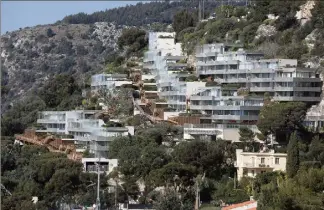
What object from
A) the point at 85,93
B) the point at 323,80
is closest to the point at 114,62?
the point at 85,93

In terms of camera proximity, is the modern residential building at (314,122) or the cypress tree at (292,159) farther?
the modern residential building at (314,122)

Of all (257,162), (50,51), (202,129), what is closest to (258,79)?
(202,129)

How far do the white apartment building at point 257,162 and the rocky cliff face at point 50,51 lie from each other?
5389 cm

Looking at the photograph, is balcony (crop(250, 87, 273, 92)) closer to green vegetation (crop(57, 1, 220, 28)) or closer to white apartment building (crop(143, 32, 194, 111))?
white apartment building (crop(143, 32, 194, 111))

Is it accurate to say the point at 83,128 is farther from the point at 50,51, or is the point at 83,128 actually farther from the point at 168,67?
the point at 50,51

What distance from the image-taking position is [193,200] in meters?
39.5

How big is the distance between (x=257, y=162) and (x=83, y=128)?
12.8 m

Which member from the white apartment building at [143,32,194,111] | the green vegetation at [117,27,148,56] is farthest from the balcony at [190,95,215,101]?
the green vegetation at [117,27,148,56]

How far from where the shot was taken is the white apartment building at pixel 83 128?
158 feet

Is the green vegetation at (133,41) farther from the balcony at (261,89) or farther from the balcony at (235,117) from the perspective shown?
the balcony at (235,117)

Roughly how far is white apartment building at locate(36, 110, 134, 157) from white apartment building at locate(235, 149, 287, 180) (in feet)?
26.2

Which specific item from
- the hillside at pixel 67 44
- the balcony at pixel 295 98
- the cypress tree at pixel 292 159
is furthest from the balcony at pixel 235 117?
the hillside at pixel 67 44

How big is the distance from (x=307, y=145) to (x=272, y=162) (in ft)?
7.47

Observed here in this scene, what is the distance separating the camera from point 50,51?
339 feet
